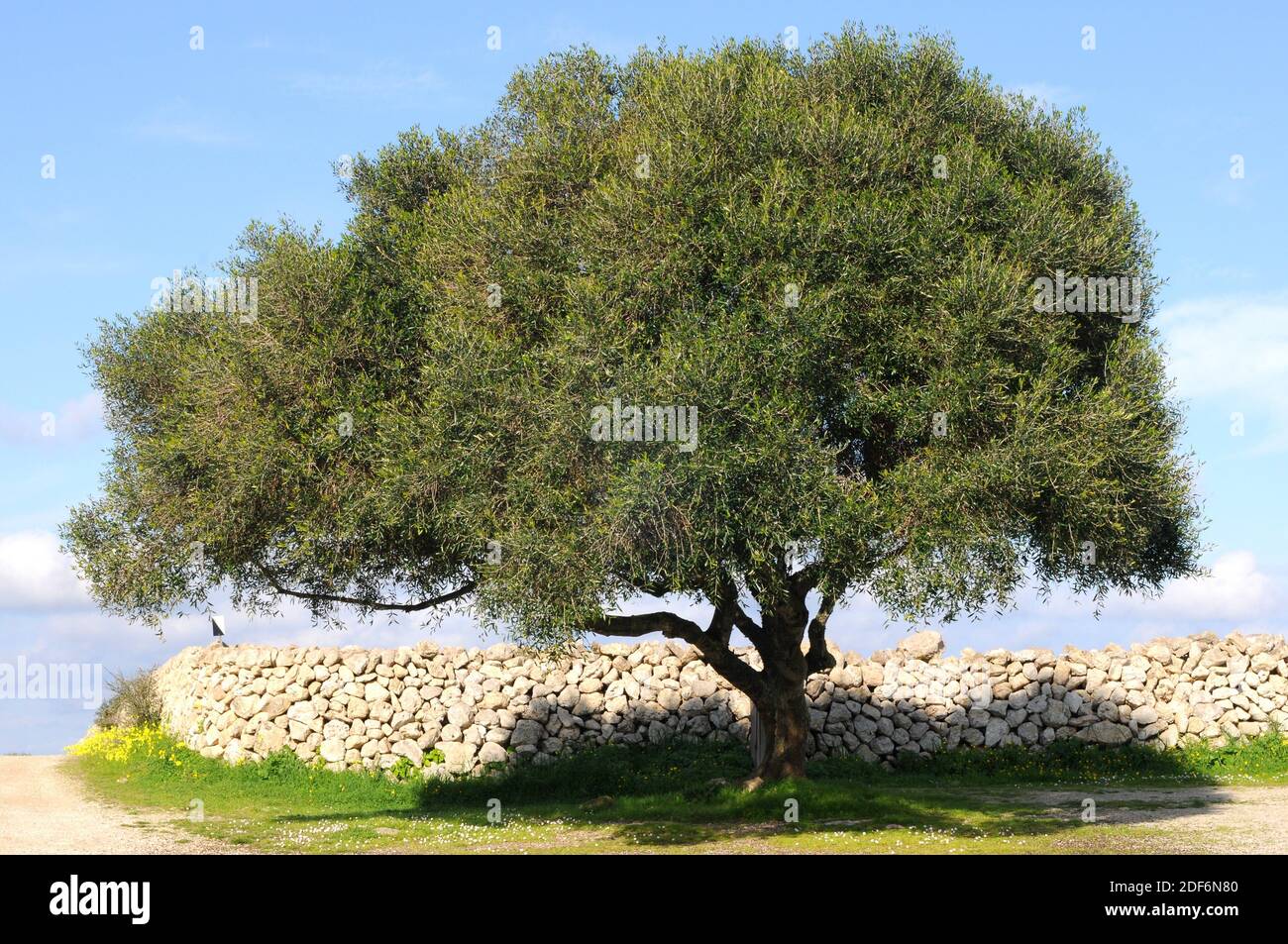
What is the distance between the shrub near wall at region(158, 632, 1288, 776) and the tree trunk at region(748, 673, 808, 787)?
5.59 metres

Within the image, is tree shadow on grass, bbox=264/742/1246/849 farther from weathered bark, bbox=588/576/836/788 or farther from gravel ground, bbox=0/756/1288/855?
weathered bark, bbox=588/576/836/788

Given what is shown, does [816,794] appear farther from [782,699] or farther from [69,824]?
[69,824]

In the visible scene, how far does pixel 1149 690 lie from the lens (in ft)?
111

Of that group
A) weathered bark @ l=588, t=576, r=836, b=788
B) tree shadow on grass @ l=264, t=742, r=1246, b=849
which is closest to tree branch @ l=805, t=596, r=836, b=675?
weathered bark @ l=588, t=576, r=836, b=788

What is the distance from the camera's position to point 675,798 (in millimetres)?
26375

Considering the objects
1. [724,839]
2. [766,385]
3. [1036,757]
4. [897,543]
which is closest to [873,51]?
[766,385]

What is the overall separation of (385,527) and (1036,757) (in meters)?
19.4

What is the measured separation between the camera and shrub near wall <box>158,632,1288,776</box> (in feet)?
106

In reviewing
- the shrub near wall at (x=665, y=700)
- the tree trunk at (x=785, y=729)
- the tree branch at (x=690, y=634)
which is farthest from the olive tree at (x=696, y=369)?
the shrub near wall at (x=665, y=700)

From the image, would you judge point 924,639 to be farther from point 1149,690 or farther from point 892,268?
point 892,268

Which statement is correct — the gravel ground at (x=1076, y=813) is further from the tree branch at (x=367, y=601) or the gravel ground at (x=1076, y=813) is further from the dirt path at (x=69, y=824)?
the tree branch at (x=367, y=601)

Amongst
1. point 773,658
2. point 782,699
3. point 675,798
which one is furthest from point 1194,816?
point 675,798

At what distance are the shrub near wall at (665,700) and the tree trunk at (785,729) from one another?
18.3 feet

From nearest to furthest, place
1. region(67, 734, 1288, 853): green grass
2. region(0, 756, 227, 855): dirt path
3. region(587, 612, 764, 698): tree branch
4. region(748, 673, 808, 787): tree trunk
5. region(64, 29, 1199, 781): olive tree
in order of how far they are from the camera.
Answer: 1. region(64, 29, 1199, 781): olive tree
2. region(0, 756, 227, 855): dirt path
3. region(67, 734, 1288, 853): green grass
4. region(587, 612, 764, 698): tree branch
5. region(748, 673, 808, 787): tree trunk
